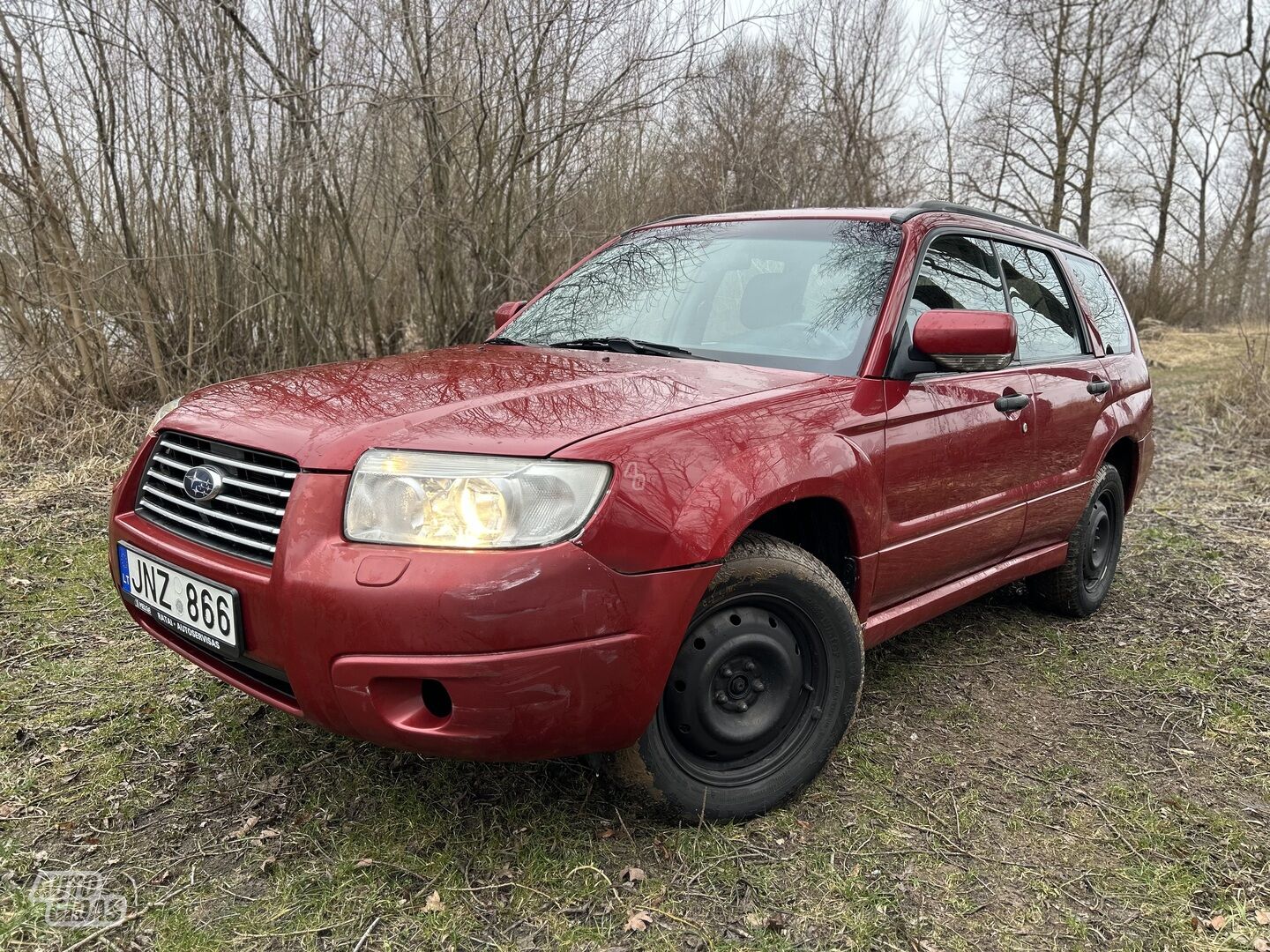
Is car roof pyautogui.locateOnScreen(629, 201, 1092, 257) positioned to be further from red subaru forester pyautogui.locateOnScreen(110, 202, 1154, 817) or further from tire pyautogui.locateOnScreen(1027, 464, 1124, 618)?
tire pyautogui.locateOnScreen(1027, 464, 1124, 618)

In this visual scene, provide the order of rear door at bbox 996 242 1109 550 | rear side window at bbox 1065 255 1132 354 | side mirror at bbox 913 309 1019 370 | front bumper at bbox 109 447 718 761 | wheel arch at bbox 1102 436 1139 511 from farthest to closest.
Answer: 1. wheel arch at bbox 1102 436 1139 511
2. rear side window at bbox 1065 255 1132 354
3. rear door at bbox 996 242 1109 550
4. side mirror at bbox 913 309 1019 370
5. front bumper at bbox 109 447 718 761

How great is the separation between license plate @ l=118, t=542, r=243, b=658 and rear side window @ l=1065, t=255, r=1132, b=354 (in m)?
3.57

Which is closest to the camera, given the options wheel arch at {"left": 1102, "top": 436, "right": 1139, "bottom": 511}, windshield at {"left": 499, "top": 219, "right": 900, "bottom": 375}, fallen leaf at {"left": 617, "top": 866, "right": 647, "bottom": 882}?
fallen leaf at {"left": 617, "top": 866, "right": 647, "bottom": 882}

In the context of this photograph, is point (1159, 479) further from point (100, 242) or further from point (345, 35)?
point (100, 242)

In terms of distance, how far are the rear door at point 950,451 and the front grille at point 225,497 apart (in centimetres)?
160

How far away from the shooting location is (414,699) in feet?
6.16

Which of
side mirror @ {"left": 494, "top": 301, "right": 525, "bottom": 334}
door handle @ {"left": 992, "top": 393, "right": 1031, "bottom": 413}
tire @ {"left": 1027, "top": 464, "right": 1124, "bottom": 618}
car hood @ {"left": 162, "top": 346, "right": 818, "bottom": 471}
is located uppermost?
side mirror @ {"left": 494, "top": 301, "right": 525, "bottom": 334}

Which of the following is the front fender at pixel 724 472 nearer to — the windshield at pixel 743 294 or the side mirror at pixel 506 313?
the windshield at pixel 743 294

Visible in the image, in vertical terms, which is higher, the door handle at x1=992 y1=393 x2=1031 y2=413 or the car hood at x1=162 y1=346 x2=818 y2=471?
the car hood at x1=162 y1=346 x2=818 y2=471

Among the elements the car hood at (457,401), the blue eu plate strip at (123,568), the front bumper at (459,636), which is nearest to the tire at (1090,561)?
the car hood at (457,401)

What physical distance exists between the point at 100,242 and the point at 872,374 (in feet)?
17.5

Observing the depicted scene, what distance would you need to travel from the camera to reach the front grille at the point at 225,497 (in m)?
1.97

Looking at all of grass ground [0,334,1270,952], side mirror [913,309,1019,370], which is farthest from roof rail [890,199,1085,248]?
grass ground [0,334,1270,952]

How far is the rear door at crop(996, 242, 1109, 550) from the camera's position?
10.8 ft
